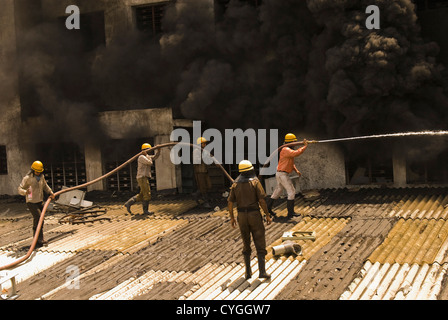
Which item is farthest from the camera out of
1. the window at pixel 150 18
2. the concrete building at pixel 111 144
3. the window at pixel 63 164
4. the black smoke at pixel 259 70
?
the window at pixel 63 164

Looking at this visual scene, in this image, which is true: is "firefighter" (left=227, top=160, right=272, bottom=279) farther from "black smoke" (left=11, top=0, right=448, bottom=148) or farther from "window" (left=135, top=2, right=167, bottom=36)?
"window" (left=135, top=2, right=167, bottom=36)

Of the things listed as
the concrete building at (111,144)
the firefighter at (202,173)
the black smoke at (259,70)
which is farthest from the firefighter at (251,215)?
the concrete building at (111,144)


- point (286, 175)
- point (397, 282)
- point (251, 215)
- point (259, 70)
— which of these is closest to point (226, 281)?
point (251, 215)

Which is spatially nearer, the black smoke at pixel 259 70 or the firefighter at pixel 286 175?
the firefighter at pixel 286 175

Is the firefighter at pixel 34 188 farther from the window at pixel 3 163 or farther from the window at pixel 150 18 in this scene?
the window at pixel 3 163

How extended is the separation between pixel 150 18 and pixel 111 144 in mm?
4379

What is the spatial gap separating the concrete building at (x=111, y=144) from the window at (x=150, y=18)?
0.03 m

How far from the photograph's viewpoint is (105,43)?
57.1ft

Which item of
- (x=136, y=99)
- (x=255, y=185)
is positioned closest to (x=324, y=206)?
(x=255, y=185)

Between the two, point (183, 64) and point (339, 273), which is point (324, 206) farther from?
point (183, 64)

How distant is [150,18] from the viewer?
16.5 m

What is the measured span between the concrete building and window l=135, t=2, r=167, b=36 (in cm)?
3

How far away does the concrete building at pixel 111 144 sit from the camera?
Answer: 46.5 feet
